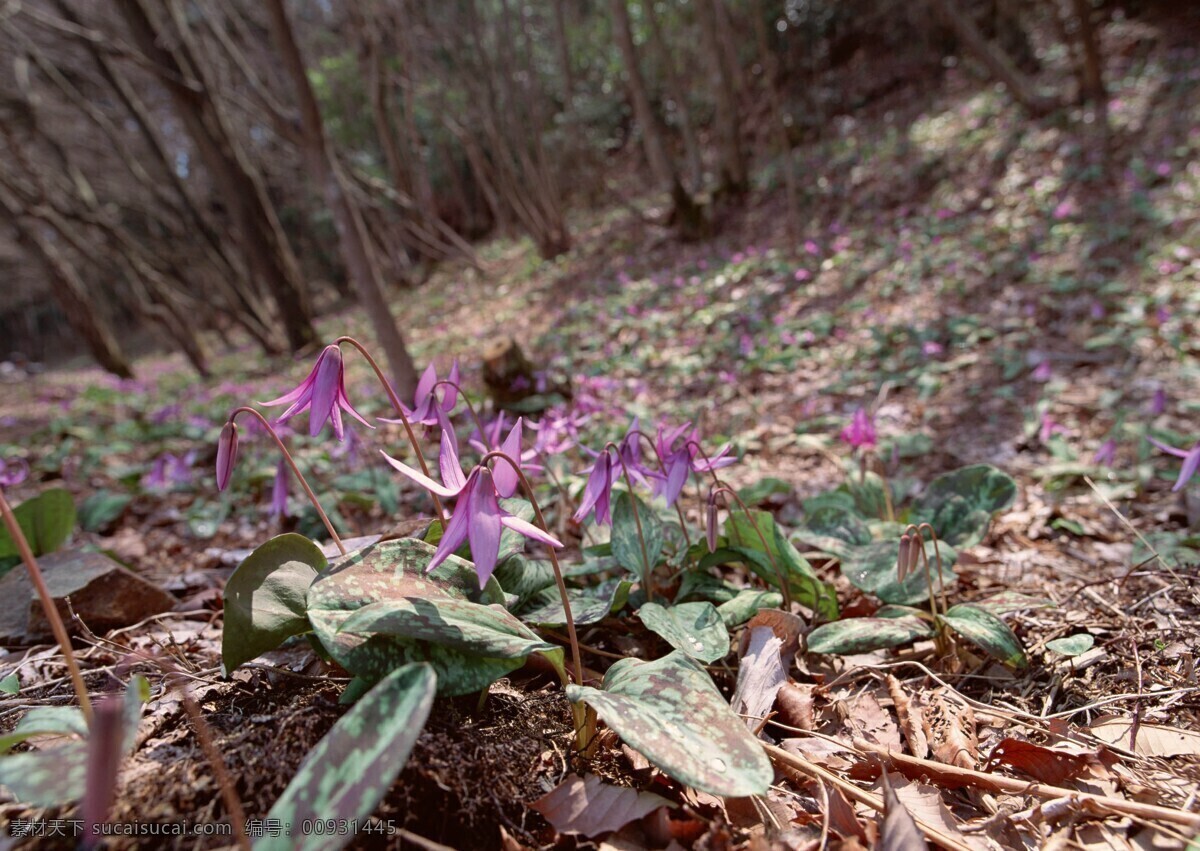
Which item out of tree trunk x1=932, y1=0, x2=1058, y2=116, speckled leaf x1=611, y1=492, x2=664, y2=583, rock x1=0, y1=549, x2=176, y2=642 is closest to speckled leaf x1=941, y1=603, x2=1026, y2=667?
speckled leaf x1=611, y1=492, x2=664, y2=583

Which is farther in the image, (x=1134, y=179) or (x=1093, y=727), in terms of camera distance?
(x=1134, y=179)

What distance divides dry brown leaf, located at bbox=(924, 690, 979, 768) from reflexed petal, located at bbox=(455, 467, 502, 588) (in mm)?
774

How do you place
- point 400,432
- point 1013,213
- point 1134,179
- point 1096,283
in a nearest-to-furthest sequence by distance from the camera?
1. point 400,432
2. point 1096,283
3. point 1134,179
4. point 1013,213

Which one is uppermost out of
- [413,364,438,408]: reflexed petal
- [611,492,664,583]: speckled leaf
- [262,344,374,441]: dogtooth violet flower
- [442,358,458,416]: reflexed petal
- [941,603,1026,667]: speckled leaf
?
[262,344,374,441]: dogtooth violet flower

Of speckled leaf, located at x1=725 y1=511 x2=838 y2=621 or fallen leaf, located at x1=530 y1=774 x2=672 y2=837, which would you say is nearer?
fallen leaf, located at x1=530 y1=774 x2=672 y2=837

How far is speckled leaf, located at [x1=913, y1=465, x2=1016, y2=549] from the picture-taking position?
1.63m

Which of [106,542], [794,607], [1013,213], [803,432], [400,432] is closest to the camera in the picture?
[794,607]

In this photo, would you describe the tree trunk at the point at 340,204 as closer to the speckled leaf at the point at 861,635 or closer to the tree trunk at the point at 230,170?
the speckled leaf at the point at 861,635

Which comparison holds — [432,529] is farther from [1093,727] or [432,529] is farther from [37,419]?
[37,419]

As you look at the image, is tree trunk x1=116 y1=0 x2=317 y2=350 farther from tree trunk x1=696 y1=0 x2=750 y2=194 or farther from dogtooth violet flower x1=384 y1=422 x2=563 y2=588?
dogtooth violet flower x1=384 y1=422 x2=563 y2=588

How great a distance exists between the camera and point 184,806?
72 cm

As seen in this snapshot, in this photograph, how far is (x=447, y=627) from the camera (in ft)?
2.60

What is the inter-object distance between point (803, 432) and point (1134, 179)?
14.3 feet

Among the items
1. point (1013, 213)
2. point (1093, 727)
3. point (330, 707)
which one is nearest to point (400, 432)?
point (330, 707)
